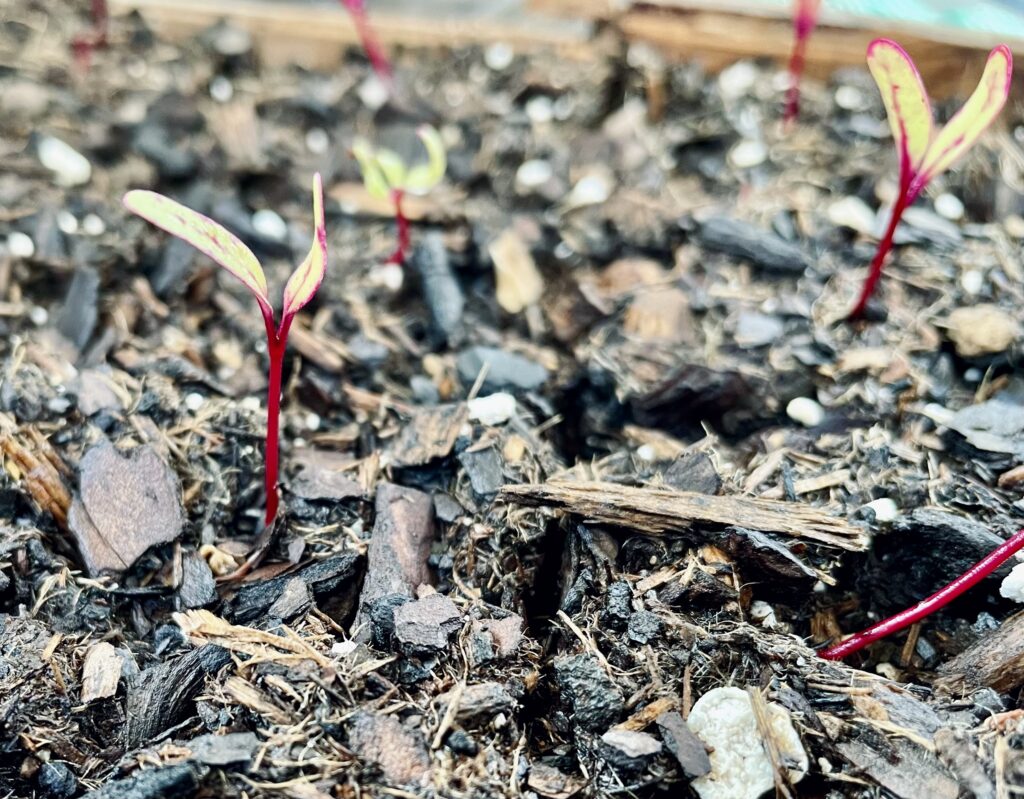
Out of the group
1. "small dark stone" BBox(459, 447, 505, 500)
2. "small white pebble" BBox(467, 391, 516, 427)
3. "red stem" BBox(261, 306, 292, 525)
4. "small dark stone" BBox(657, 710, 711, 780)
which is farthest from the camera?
"small white pebble" BBox(467, 391, 516, 427)

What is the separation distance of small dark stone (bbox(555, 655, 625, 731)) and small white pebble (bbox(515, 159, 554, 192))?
3.89ft

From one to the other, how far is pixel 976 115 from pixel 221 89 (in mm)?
1714

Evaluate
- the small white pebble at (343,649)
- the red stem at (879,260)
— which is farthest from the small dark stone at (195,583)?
the red stem at (879,260)

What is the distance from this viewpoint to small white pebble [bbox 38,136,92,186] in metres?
1.76

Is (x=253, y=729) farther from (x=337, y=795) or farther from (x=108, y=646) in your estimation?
(x=108, y=646)

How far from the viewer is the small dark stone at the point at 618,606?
108 cm

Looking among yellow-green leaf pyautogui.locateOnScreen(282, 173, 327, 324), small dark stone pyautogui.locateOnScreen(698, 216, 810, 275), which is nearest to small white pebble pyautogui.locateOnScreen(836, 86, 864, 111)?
small dark stone pyautogui.locateOnScreen(698, 216, 810, 275)

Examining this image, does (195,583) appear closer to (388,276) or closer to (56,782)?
(56,782)

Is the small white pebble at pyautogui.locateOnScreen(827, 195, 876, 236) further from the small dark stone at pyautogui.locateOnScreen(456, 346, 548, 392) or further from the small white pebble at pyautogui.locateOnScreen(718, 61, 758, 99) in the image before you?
the small dark stone at pyautogui.locateOnScreen(456, 346, 548, 392)

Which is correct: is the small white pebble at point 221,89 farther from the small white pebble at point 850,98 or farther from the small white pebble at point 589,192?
the small white pebble at point 850,98

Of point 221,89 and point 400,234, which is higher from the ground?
point 221,89

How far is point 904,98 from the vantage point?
4.12 ft

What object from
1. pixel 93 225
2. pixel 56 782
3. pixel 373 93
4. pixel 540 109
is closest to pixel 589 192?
pixel 540 109

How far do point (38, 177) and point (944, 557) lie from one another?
1882 millimetres
